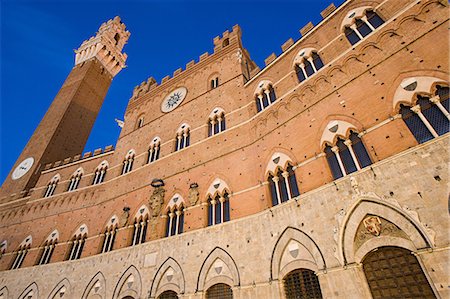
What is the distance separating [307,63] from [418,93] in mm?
4812

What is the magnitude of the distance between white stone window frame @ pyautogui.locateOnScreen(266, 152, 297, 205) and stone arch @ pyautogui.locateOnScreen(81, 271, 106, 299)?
901 cm

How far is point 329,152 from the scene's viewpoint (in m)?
7.81

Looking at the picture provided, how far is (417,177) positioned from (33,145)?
2745cm

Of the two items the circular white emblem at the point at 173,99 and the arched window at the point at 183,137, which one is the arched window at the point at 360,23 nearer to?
the arched window at the point at 183,137

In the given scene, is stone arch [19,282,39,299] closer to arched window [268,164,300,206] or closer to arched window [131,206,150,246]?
arched window [131,206,150,246]

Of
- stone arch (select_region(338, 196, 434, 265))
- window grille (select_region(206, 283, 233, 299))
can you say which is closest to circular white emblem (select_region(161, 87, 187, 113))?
window grille (select_region(206, 283, 233, 299))

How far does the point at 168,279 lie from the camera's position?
9.43 meters

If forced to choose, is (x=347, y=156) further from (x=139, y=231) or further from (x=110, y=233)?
(x=110, y=233)

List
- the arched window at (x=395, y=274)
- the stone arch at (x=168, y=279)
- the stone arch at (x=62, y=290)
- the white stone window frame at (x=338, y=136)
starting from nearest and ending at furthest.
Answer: the arched window at (x=395, y=274)
the white stone window frame at (x=338, y=136)
the stone arch at (x=168, y=279)
the stone arch at (x=62, y=290)

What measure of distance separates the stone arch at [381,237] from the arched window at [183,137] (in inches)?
357

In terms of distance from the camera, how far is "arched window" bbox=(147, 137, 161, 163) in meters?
14.4

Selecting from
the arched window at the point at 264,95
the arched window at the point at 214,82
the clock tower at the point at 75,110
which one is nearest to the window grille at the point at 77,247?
the clock tower at the point at 75,110

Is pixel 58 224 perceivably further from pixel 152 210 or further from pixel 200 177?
pixel 200 177

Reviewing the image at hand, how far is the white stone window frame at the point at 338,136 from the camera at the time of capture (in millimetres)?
7117
